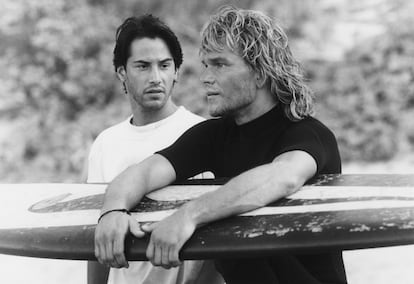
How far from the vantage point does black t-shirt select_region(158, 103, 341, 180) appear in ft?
6.13

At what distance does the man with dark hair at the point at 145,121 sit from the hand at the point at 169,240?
0.66m

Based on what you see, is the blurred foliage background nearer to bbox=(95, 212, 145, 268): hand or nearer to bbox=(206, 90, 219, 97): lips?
bbox=(206, 90, 219, 97): lips

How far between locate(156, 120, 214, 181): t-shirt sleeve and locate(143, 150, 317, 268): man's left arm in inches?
12.1

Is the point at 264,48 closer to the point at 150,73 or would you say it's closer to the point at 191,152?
the point at 191,152

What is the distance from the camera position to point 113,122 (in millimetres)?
7969

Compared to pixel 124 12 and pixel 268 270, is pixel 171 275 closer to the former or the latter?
pixel 268 270

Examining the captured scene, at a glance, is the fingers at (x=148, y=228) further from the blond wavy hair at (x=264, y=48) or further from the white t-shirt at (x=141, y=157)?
the white t-shirt at (x=141, y=157)

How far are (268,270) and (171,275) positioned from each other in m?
0.58

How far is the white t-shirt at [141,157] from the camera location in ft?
7.70

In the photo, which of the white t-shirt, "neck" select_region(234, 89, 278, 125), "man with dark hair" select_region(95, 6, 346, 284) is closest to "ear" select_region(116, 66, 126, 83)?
the white t-shirt

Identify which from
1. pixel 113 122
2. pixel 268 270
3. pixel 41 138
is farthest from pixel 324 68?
pixel 268 270

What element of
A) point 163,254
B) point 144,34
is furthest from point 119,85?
point 163,254

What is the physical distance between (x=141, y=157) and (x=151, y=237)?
2.52 feet

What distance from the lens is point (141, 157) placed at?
2445 mm
